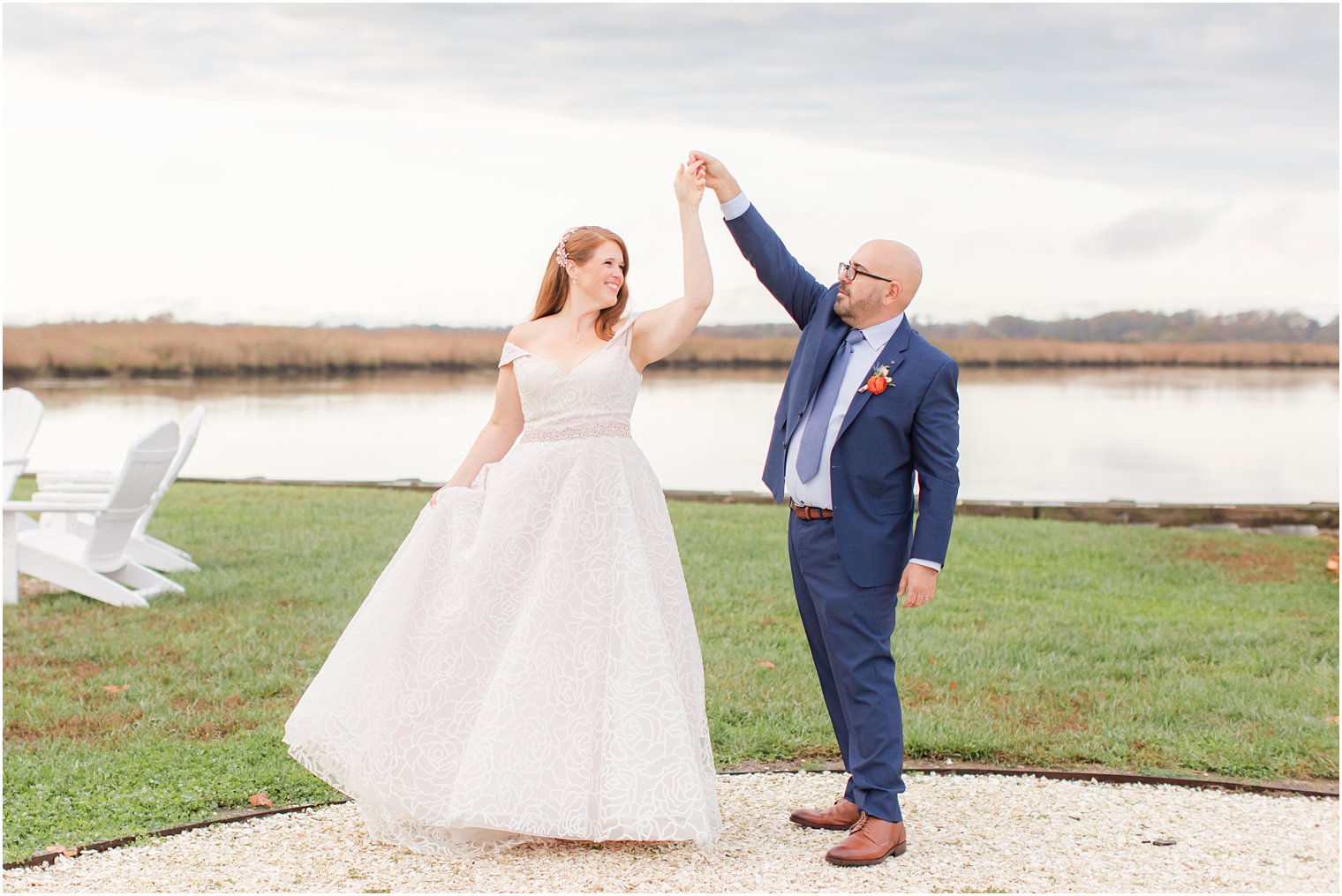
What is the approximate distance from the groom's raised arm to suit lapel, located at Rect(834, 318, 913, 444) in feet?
0.98

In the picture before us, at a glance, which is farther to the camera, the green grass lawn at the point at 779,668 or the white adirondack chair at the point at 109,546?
the white adirondack chair at the point at 109,546

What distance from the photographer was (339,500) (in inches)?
508

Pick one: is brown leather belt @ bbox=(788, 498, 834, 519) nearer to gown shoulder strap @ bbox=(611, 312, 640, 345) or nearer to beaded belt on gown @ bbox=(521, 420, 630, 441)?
beaded belt on gown @ bbox=(521, 420, 630, 441)

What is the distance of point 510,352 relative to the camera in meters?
4.12

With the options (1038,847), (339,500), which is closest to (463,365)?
(339,500)

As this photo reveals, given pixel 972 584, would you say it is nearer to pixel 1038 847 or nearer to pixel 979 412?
pixel 1038 847

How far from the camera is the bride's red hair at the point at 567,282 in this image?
4.09m

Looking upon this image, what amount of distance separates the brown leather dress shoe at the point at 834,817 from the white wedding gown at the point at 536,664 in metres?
0.43

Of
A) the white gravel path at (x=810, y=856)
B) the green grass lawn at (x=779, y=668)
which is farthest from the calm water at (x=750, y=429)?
the white gravel path at (x=810, y=856)

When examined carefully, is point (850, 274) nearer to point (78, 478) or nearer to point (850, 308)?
point (850, 308)

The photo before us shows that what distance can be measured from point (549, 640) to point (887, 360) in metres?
1.29

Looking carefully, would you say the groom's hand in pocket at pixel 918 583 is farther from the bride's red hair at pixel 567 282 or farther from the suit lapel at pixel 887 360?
the bride's red hair at pixel 567 282

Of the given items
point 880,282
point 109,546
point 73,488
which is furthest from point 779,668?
point 73,488

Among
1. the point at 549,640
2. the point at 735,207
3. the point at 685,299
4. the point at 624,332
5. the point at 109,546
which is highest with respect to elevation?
the point at 735,207
